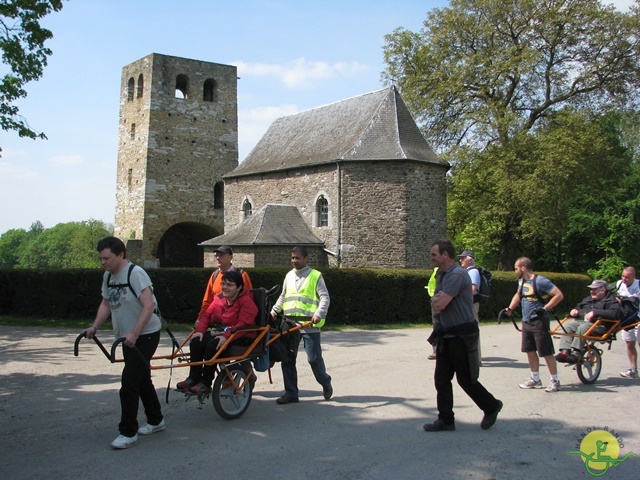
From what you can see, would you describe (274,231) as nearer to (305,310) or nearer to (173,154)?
(173,154)

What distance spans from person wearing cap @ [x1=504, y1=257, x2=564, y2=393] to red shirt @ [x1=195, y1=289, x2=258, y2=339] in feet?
12.0

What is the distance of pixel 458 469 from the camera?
495cm

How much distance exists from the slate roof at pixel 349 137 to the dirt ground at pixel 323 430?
18.3 metres

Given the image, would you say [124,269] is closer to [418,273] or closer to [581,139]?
[418,273]

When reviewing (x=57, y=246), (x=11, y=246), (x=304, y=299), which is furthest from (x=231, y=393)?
(x=11, y=246)

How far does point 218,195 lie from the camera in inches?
1495

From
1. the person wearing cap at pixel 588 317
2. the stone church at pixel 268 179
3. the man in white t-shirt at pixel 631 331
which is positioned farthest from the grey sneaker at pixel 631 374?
the stone church at pixel 268 179

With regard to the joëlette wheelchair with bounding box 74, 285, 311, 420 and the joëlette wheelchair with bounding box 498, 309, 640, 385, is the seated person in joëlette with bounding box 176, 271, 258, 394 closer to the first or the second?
the joëlette wheelchair with bounding box 74, 285, 311, 420

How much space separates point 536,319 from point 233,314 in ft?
13.4

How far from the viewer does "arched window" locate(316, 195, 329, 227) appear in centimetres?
2819

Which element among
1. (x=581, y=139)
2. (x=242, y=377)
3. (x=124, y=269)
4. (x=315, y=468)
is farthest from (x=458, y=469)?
(x=581, y=139)

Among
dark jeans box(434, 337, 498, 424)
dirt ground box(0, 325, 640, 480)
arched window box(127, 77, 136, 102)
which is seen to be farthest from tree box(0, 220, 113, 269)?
dark jeans box(434, 337, 498, 424)

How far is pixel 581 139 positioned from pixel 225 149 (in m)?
20.2

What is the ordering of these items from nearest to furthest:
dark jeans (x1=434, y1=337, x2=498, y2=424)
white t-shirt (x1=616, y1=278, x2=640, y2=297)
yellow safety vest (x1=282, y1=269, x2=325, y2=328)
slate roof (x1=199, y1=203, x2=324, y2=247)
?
dark jeans (x1=434, y1=337, x2=498, y2=424)
yellow safety vest (x1=282, y1=269, x2=325, y2=328)
white t-shirt (x1=616, y1=278, x2=640, y2=297)
slate roof (x1=199, y1=203, x2=324, y2=247)
